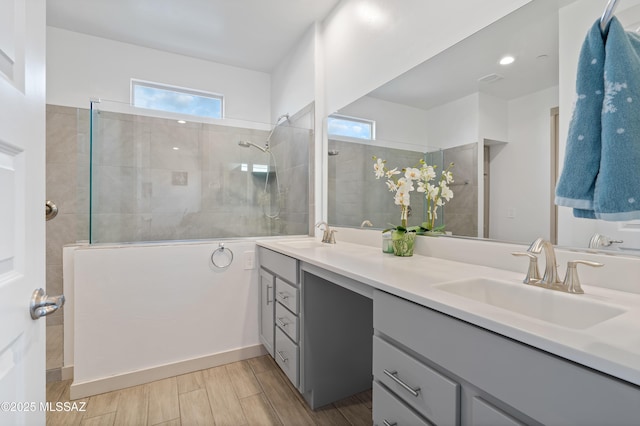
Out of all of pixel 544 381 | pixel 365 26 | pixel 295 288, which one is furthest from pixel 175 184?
pixel 544 381

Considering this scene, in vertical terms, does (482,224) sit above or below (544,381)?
above

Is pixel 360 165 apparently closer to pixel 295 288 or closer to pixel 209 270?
pixel 295 288

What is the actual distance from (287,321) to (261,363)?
2.12 feet

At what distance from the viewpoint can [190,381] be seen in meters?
1.97

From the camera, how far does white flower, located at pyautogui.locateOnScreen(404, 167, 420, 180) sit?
1.65m

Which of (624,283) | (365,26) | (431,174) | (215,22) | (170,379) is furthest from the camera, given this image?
(215,22)

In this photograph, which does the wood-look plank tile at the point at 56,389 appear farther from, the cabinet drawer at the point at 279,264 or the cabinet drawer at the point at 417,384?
the cabinet drawer at the point at 417,384

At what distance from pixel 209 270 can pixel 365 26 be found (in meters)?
2.08

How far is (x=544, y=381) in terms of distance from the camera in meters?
0.57

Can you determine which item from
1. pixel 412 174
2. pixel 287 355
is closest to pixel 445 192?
pixel 412 174

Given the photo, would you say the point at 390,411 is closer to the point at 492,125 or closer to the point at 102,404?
the point at 492,125

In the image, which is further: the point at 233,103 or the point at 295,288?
the point at 233,103

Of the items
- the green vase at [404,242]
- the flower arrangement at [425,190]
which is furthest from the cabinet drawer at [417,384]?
the flower arrangement at [425,190]

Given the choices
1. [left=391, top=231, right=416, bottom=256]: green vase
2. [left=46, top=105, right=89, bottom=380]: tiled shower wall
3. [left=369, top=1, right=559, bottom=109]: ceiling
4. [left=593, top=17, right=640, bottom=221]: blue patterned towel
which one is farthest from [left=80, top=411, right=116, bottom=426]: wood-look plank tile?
[left=369, top=1, right=559, bottom=109]: ceiling
